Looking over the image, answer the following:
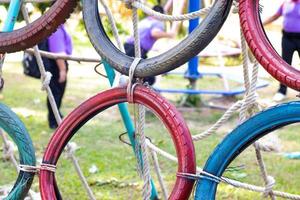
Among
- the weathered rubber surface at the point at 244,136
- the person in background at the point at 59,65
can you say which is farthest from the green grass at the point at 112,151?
the weathered rubber surface at the point at 244,136

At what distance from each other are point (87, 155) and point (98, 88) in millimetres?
1787

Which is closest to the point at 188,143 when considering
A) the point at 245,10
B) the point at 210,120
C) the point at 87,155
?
the point at 245,10

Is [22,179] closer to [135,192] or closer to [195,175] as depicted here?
[195,175]

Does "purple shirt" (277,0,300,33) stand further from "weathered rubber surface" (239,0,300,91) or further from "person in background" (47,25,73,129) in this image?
"weathered rubber surface" (239,0,300,91)

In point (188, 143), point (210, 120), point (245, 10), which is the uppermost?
point (245, 10)

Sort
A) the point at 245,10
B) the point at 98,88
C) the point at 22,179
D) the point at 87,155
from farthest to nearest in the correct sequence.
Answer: the point at 98,88 < the point at 87,155 < the point at 22,179 < the point at 245,10

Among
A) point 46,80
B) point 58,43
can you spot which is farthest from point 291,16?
point 46,80

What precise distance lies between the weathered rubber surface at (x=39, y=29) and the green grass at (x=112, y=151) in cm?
65

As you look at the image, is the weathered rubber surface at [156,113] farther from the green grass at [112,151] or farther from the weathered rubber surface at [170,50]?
the green grass at [112,151]

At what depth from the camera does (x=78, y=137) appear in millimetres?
3512

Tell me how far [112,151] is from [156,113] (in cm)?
189

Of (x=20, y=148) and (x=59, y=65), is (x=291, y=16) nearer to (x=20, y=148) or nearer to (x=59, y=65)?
(x=59, y=65)

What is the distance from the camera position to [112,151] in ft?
10.6

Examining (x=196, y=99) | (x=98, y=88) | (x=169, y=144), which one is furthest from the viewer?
(x=98, y=88)
